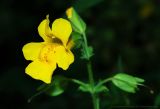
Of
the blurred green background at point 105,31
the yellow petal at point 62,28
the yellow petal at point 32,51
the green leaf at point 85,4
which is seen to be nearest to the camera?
the yellow petal at point 62,28

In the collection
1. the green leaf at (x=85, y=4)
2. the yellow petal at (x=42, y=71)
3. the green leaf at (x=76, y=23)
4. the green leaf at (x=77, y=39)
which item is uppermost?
the green leaf at (x=85, y=4)

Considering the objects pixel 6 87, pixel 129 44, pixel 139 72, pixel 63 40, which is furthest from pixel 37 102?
pixel 63 40

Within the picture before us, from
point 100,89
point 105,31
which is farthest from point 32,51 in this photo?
point 105,31

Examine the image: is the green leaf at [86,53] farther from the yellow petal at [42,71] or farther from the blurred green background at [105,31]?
the blurred green background at [105,31]

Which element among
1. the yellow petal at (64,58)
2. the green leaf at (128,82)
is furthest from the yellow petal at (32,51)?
the green leaf at (128,82)

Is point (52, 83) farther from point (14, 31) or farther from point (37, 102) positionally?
point (14, 31)

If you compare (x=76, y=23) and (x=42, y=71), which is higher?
(x=76, y=23)

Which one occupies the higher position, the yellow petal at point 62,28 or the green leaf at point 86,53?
the yellow petal at point 62,28

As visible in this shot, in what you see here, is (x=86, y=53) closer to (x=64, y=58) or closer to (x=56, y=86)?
(x=64, y=58)
